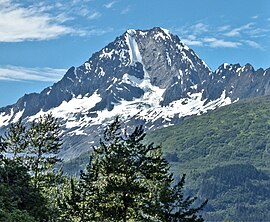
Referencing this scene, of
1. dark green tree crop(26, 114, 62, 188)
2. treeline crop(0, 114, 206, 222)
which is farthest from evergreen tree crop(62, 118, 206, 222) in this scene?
dark green tree crop(26, 114, 62, 188)

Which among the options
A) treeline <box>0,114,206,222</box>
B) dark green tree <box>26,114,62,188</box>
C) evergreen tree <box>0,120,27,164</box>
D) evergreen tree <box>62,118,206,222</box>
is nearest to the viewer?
treeline <box>0,114,206,222</box>

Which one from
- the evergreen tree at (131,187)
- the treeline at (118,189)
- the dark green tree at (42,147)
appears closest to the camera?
the treeline at (118,189)

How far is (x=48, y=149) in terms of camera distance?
59094 mm

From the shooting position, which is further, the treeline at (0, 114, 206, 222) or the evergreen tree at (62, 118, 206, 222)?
the evergreen tree at (62, 118, 206, 222)

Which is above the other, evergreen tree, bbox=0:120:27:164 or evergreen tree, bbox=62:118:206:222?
evergreen tree, bbox=0:120:27:164

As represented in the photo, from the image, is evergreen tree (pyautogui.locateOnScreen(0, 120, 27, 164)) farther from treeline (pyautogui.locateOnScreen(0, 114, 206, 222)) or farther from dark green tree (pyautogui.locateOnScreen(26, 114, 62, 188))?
treeline (pyautogui.locateOnScreen(0, 114, 206, 222))

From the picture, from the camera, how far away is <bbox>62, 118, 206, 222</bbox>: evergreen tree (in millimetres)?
44719

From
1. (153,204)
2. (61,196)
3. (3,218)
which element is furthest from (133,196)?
(61,196)

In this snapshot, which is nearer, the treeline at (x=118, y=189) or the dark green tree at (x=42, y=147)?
the treeline at (x=118, y=189)

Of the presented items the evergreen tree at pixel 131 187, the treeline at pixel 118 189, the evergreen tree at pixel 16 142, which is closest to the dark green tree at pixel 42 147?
the evergreen tree at pixel 16 142

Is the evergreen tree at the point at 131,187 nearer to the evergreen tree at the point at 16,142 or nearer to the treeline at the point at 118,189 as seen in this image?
the treeline at the point at 118,189

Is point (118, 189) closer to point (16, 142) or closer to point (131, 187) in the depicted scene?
point (131, 187)

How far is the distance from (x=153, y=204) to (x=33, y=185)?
1715 cm

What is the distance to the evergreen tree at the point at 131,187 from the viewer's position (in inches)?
1761
